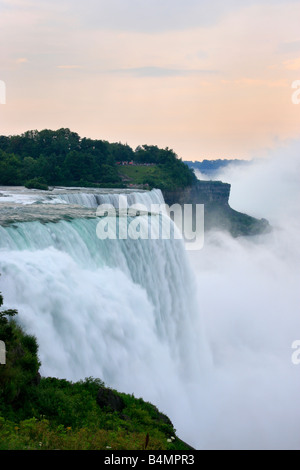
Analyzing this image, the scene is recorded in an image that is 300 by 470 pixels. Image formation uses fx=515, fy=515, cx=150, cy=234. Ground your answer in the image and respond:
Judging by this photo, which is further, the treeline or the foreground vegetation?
the treeline

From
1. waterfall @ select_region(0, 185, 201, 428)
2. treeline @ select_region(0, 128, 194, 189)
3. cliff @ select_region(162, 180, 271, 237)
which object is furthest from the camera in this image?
cliff @ select_region(162, 180, 271, 237)

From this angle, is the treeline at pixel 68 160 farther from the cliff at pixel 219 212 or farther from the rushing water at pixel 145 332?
the rushing water at pixel 145 332

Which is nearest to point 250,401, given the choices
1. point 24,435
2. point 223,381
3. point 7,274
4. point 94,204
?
point 223,381

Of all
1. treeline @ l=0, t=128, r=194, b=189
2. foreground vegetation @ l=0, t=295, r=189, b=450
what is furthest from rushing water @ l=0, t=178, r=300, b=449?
treeline @ l=0, t=128, r=194, b=189

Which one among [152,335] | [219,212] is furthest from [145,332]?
[219,212]

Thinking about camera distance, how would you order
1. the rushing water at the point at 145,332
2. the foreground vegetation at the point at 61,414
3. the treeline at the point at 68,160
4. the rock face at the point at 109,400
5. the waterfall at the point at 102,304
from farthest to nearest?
1. the treeline at the point at 68,160
2. the rushing water at the point at 145,332
3. the waterfall at the point at 102,304
4. the rock face at the point at 109,400
5. the foreground vegetation at the point at 61,414

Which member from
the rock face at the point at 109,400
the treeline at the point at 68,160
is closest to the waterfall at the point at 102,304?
the rock face at the point at 109,400

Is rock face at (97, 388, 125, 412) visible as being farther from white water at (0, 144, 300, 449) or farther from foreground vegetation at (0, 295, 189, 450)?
white water at (0, 144, 300, 449)
